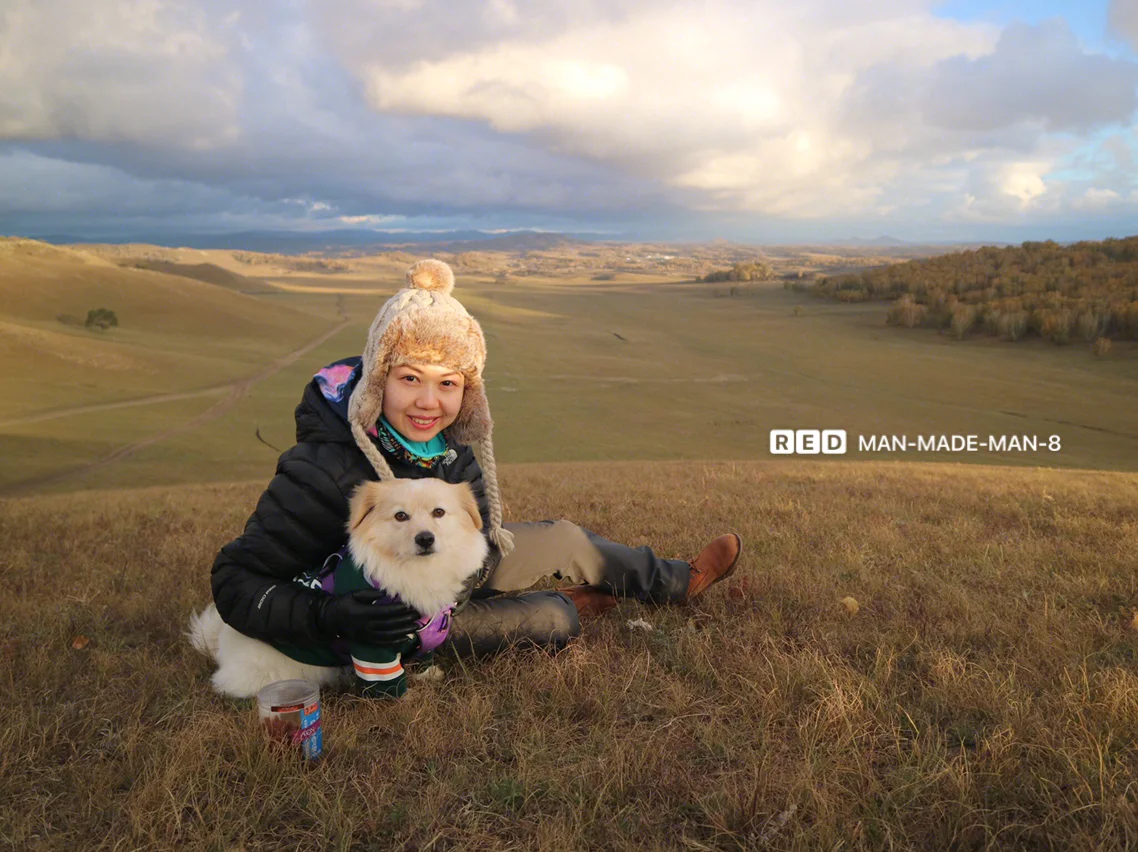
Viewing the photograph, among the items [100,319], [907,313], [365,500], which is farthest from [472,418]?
[907,313]

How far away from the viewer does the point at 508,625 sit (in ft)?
11.3

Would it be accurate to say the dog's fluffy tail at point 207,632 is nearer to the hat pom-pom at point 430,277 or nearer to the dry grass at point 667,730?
the dry grass at point 667,730

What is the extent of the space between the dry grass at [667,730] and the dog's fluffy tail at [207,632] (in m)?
0.08

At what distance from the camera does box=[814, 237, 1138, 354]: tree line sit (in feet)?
144

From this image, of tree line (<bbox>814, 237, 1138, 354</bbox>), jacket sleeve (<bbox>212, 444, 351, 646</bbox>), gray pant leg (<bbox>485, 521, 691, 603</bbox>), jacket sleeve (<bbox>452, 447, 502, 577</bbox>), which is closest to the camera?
jacket sleeve (<bbox>212, 444, 351, 646</bbox>)

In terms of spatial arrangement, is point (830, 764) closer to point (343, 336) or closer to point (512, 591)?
point (512, 591)

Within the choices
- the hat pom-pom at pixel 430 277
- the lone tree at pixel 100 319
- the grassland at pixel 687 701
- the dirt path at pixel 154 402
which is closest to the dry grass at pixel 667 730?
the grassland at pixel 687 701

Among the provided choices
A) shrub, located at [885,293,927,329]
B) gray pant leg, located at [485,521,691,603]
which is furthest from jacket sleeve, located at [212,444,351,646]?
shrub, located at [885,293,927,329]

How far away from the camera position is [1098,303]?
44469 mm

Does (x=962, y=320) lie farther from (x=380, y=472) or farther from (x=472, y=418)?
(x=380, y=472)

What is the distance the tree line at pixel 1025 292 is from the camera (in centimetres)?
4388

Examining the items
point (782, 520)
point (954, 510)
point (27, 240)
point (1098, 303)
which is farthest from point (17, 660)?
point (27, 240)

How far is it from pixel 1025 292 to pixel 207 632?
62433 mm

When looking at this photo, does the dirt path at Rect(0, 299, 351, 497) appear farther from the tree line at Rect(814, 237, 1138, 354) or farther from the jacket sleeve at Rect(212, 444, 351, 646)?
the tree line at Rect(814, 237, 1138, 354)
